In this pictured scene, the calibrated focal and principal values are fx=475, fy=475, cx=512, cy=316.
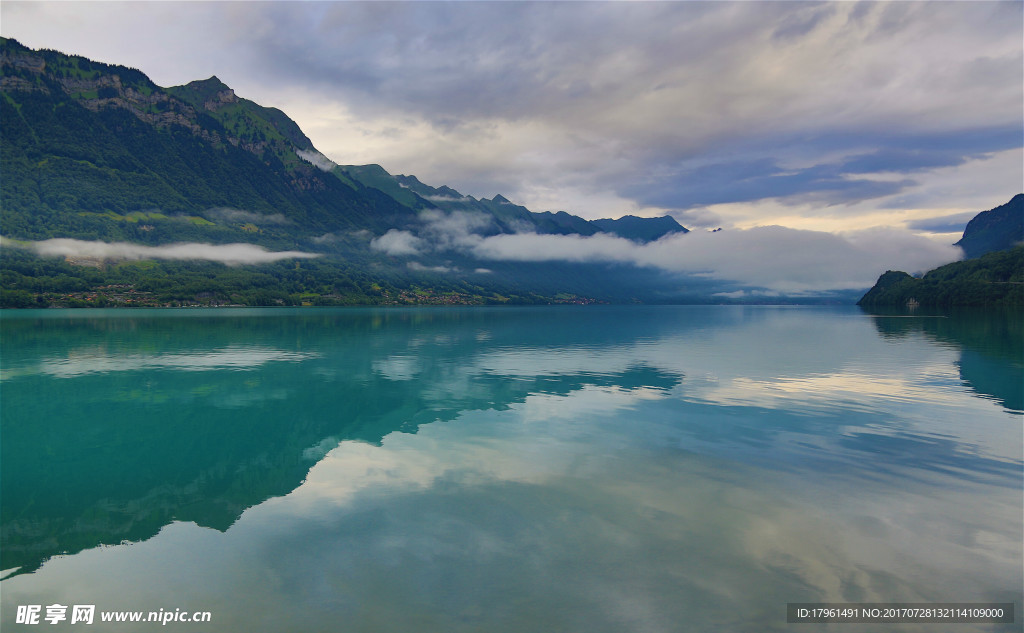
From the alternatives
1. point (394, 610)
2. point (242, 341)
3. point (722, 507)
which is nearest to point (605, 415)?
point (722, 507)

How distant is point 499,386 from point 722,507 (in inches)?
1182

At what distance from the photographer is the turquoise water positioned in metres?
13.0

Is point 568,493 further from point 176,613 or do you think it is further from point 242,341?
point 242,341

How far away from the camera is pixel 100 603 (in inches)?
515

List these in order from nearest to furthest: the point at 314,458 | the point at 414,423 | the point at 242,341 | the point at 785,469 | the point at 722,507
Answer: the point at 722,507 < the point at 785,469 < the point at 314,458 < the point at 414,423 < the point at 242,341

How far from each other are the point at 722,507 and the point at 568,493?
20.0ft

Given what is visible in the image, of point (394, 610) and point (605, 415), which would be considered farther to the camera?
point (605, 415)

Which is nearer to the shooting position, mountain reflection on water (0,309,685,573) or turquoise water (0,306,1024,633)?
turquoise water (0,306,1024,633)

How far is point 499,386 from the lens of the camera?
47.2 metres

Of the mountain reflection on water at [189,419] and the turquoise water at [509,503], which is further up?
the turquoise water at [509,503]

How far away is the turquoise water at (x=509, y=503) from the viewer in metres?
13.0

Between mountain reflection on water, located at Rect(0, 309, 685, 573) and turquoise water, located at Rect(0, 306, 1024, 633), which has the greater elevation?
turquoise water, located at Rect(0, 306, 1024, 633)

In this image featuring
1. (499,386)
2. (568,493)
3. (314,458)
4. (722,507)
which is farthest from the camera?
(499,386)

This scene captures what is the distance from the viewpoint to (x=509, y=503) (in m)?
19.4
